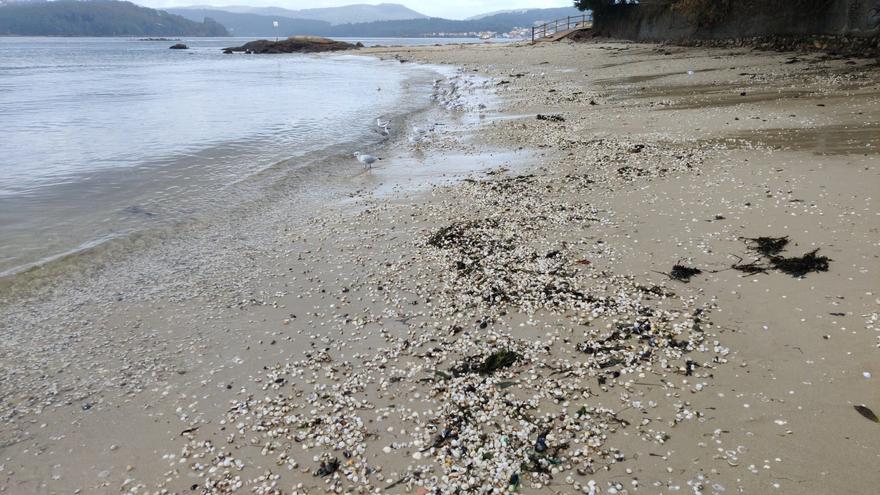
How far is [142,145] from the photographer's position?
12047mm

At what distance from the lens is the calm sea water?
7.30 m

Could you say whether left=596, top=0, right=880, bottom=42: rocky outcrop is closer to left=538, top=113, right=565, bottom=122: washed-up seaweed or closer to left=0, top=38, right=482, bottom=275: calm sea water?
left=538, top=113, right=565, bottom=122: washed-up seaweed

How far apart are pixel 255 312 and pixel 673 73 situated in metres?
18.7

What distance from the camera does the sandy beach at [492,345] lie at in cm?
278

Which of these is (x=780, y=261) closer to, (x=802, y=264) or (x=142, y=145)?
(x=802, y=264)

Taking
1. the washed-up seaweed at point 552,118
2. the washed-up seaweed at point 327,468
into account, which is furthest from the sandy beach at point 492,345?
the washed-up seaweed at point 552,118

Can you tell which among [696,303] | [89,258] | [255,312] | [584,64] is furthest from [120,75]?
[696,303]

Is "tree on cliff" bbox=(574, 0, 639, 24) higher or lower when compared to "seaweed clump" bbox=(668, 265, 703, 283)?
higher

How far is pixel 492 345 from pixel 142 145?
1193 centimetres

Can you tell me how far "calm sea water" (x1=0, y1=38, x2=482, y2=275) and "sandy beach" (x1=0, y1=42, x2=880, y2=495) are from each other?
1797 millimetres

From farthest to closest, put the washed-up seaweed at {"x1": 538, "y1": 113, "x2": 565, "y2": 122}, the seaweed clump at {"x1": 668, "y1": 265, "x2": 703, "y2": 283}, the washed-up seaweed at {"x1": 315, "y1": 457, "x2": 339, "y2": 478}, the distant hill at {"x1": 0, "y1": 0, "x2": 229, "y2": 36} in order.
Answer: the distant hill at {"x1": 0, "y1": 0, "x2": 229, "y2": 36}
the washed-up seaweed at {"x1": 538, "y1": 113, "x2": 565, "y2": 122}
the seaweed clump at {"x1": 668, "y1": 265, "x2": 703, "y2": 283}
the washed-up seaweed at {"x1": 315, "y1": 457, "x2": 339, "y2": 478}

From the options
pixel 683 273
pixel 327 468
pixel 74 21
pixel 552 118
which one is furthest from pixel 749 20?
A: pixel 74 21

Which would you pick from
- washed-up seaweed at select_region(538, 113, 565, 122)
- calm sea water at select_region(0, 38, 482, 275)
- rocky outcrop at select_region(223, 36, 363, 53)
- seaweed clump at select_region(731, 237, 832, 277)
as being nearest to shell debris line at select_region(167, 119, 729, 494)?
seaweed clump at select_region(731, 237, 832, 277)

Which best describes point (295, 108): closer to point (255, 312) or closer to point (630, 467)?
point (255, 312)
